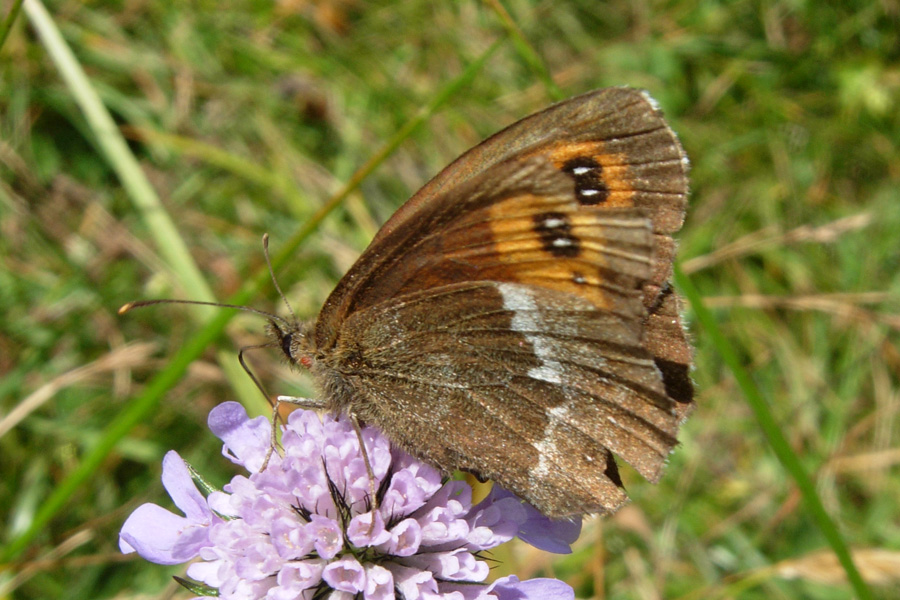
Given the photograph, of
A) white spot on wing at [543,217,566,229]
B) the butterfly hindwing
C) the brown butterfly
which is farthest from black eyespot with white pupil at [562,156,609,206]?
the butterfly hindwing

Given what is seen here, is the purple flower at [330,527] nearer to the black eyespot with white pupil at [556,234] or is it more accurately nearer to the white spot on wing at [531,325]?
the white spot on wing at [531,325]

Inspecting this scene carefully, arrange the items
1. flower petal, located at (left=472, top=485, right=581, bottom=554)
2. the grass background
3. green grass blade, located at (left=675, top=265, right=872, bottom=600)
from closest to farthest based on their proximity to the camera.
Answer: flower petal, located at (left=472, top=485, right=581, bottom=554) → green grass blade, located at (left=675, top=265, right=872, bottom=600) → the grass background

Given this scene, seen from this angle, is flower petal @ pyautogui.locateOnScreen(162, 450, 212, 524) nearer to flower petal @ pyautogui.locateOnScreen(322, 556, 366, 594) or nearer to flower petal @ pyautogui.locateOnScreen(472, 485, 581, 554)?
flower petal @ pyautogui.locateOnScreen(322, 556, 366, 594)

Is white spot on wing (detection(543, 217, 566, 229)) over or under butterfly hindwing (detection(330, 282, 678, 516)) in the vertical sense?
over

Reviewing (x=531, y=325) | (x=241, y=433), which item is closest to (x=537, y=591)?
(x=531, y=325)

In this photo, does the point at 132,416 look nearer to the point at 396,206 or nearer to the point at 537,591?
the point at 537,591

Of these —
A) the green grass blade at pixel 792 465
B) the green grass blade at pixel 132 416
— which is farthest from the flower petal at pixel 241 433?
the green grass blade at pixel 792 465
